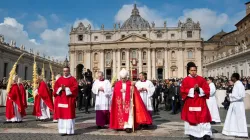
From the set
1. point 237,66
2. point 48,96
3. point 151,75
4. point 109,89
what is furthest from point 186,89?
point 151,75

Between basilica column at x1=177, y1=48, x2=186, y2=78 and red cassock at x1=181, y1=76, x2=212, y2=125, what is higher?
basilica column at x1=177, y1=48, x2=186, y2=78

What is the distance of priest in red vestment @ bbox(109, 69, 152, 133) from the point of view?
26.0 ft

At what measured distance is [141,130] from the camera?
8.23 m

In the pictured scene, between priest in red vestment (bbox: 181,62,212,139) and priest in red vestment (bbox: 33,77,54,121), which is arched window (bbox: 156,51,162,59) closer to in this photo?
priest in red vestment (bbox: 33,77,54,121)

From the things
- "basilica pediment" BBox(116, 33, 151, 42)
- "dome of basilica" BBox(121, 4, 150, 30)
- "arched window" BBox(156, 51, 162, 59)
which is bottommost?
"arched window" BBox(156, 51, 162, 59)

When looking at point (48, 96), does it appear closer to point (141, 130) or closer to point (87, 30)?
point (141, 130)

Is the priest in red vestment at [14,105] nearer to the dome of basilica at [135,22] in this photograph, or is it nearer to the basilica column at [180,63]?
the basilica column at [180,63]

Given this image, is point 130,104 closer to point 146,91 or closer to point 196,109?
point 146,91

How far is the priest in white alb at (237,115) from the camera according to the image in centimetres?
733

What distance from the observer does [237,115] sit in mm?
7469

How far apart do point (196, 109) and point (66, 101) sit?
12.0 ft

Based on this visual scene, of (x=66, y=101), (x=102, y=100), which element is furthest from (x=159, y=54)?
(x=66, y=101)

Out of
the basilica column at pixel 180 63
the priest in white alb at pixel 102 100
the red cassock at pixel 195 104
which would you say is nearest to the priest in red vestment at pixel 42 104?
the priest in white alb at pixel 102 100

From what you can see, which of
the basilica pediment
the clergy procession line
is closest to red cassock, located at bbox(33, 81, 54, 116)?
the clergy procession line
